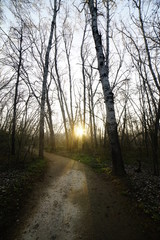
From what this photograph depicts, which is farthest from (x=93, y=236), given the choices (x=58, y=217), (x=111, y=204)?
(x=111, y=204)

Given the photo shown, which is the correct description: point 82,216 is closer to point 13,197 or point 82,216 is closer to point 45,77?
point 13,197

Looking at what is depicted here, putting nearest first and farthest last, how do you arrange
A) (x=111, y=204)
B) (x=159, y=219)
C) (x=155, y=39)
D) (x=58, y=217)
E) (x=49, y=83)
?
(x=159, y=219) → (x=58, y=217) → (x=111, y=204) → (x=155, y=39) → (x=49, y=83)

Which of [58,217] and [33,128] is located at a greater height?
[33,128]

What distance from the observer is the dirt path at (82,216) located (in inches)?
85.1

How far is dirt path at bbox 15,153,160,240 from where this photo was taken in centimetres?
216

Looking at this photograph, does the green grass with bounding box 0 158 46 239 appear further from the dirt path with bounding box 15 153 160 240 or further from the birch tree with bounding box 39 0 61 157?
the birch tree with bounding box 39 0 61 157

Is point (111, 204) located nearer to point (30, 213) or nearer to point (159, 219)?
point (159, 219)

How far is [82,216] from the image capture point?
2.70m

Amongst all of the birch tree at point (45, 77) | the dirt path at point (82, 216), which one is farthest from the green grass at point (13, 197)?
the birch tree at point (45, 77)

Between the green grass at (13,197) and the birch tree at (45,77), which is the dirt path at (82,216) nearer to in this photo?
the green grass at (13,197)

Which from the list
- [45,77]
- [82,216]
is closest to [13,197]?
[82,216]

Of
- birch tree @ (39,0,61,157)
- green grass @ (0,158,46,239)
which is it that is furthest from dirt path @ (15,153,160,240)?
birch tree @ (39,0,61,157)

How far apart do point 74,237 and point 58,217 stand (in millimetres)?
693

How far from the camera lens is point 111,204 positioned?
3.12m
